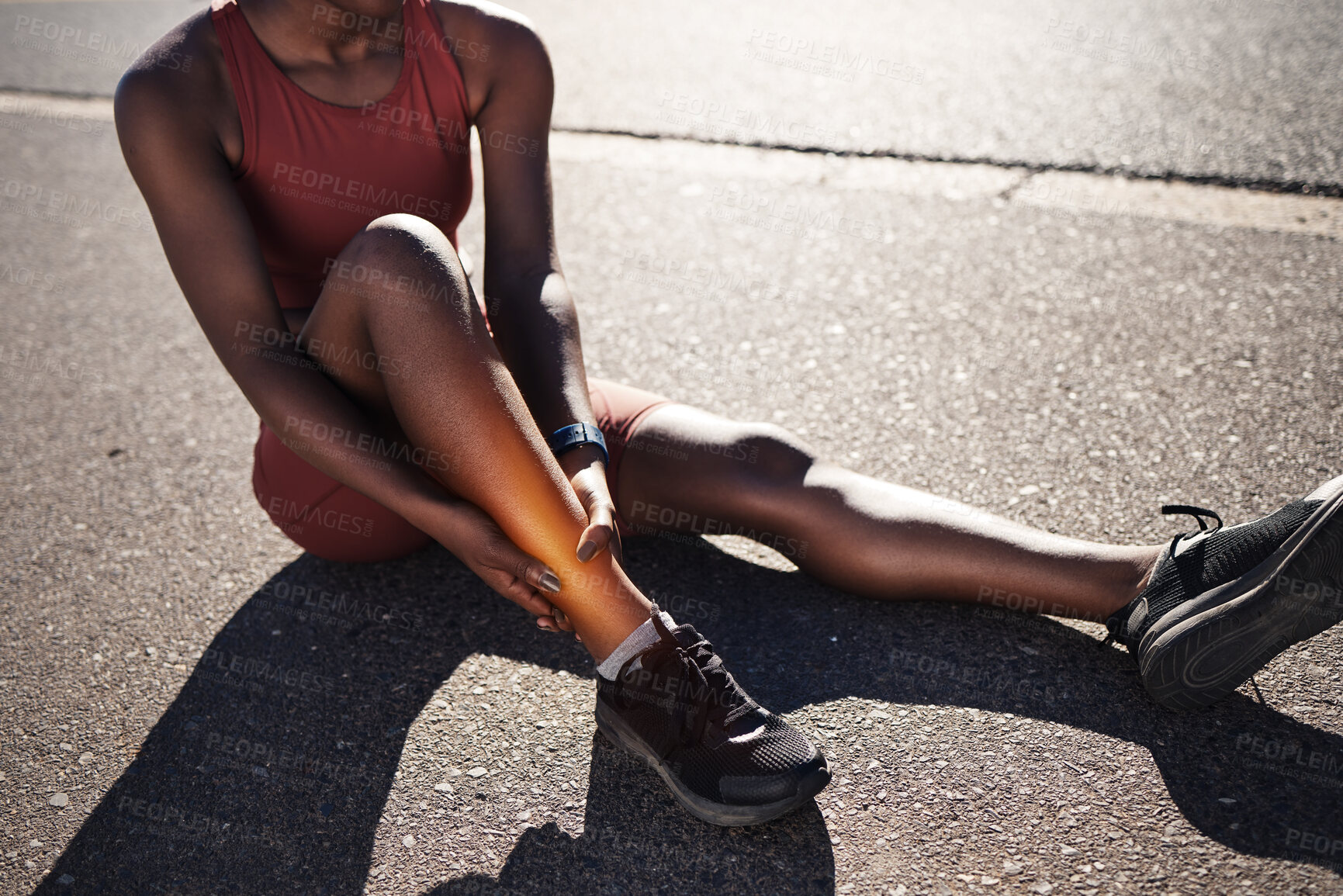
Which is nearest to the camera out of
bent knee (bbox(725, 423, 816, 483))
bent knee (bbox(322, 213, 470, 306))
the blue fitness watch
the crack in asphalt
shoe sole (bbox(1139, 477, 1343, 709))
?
shoe sole (bbox(1139, 477, 1343, 709))

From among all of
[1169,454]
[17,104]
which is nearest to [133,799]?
[1169,454]

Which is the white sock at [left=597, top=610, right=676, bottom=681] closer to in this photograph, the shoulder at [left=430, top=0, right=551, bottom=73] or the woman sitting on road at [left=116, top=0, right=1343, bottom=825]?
the woman sitting on road at [left=116, top=0, right=1343, bottom=825]

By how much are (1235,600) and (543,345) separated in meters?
1.35

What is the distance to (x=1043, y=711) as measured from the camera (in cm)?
177

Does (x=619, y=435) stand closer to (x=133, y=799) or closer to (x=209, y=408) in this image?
(x=133, y=799)

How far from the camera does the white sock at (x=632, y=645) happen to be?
171cm

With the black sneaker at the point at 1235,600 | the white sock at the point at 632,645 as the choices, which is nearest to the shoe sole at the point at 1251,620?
the black sneaker at the point at 1235,600

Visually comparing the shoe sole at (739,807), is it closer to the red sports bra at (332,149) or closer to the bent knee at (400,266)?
the bent knee at (400,266)

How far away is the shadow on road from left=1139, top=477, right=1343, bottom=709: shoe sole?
10cm

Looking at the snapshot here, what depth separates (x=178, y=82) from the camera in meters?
1.81

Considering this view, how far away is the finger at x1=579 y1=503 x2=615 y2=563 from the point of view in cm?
163

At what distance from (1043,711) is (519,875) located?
0.98 metres

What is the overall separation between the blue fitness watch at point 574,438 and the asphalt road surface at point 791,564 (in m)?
0.48

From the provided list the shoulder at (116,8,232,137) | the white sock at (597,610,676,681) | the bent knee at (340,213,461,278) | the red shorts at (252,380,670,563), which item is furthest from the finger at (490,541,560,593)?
the shoulder at (116,8,232,137)
